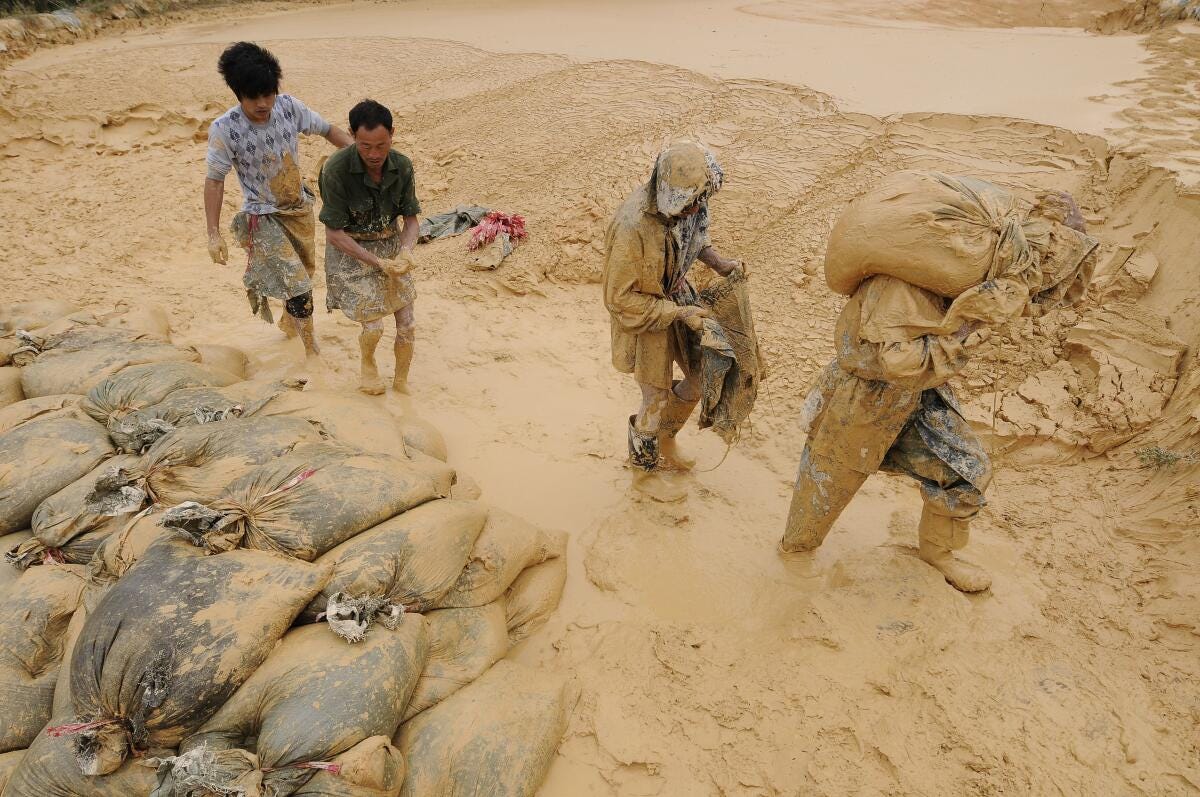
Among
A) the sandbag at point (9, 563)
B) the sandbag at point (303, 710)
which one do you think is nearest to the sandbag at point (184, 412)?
the sandbag at point (9, 563)

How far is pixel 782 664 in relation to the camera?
259cm

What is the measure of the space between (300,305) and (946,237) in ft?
11.8

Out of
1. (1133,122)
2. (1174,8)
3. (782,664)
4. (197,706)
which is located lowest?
(782,664)

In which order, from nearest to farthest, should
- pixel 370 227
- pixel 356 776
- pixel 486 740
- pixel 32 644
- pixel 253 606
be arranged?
pixel 356 776
pixel 253 606
pixel 486 740
pixel 32 644
pixel 370 227

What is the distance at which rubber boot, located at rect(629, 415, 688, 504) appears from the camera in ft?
10.7

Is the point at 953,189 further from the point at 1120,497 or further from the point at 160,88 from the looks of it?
the point at 160,88

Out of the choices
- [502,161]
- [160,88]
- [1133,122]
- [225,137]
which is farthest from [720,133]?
[160,88]

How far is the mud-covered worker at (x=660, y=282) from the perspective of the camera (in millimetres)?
2500

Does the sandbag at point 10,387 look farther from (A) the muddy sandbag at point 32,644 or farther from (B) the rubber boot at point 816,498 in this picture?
(B) the rubber boot at point 816,498

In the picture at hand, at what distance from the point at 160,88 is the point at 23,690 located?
762 centimetres

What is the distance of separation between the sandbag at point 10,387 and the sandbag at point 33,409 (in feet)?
0.85

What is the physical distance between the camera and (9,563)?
252 centimetres

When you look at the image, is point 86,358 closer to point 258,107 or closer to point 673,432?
point 258,107

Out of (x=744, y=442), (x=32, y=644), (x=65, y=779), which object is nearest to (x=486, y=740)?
(x=65, y=779)
